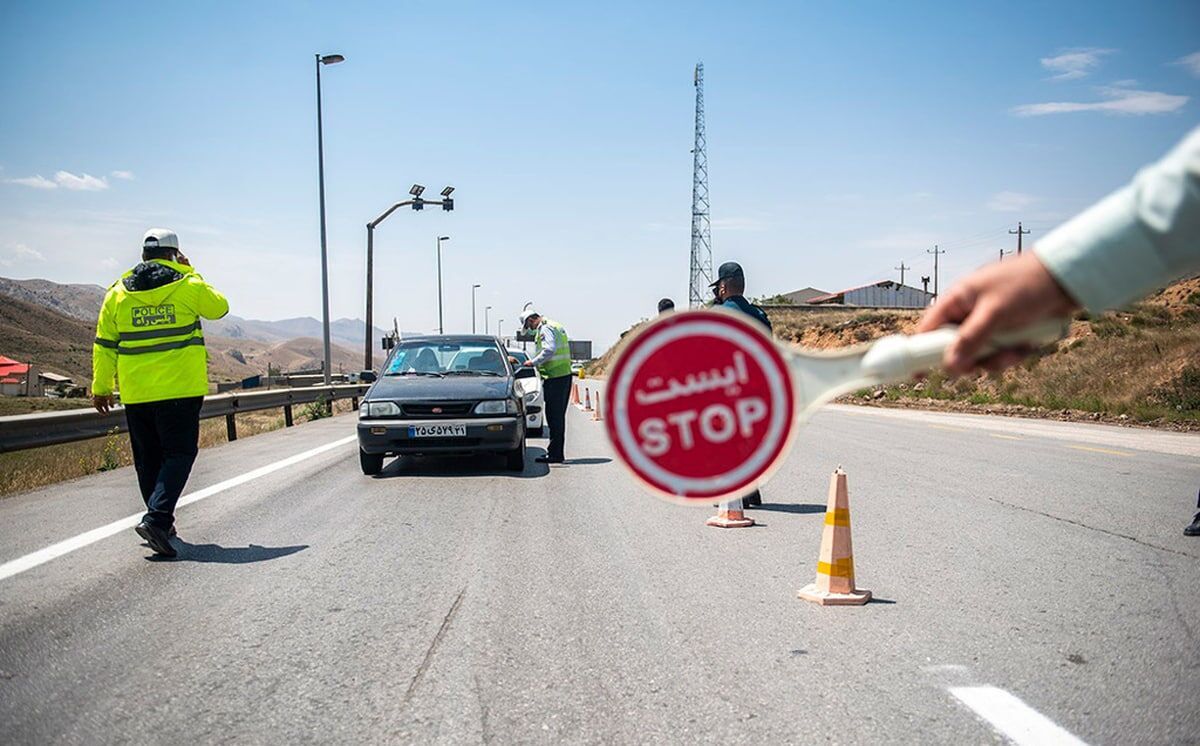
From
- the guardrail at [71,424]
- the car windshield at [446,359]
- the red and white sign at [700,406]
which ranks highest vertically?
the red and white sign at [700,406]

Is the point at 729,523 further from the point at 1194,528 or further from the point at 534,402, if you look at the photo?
the point at 534,402

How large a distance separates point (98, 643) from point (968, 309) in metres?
4.63

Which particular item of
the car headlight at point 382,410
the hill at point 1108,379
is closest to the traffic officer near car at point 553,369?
the car headlight at point 382,410

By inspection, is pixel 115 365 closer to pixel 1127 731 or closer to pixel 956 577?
pixel 956 577

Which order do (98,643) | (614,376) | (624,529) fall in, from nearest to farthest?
(614,376) < (98,643) < (624,529)

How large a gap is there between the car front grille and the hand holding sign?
9582mm

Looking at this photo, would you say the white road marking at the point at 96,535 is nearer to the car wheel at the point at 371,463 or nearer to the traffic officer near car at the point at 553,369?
the car wheel at the point at 371,463

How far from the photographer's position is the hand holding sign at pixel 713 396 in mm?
1565

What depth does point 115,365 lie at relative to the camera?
6.89 m

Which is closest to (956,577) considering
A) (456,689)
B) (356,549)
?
(456,689)

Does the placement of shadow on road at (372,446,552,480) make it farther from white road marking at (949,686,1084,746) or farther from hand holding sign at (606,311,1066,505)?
hand holding sign at (606,311,1066,505)

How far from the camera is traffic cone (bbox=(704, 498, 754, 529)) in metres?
7.88

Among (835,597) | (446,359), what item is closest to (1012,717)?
(835,597)

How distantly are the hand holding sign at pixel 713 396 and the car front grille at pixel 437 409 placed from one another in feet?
31.4
